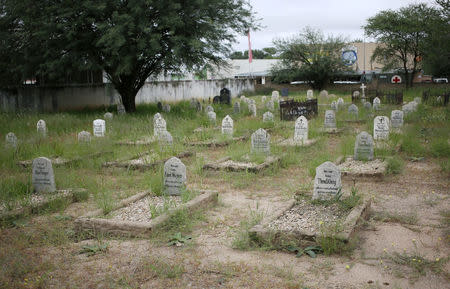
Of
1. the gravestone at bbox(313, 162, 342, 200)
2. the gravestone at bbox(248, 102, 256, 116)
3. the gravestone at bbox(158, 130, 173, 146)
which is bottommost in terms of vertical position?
the gravestone at bbox(313, 162, 342, 200)

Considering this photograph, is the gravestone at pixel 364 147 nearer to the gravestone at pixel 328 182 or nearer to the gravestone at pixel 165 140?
the gravestone at pixel 328 182

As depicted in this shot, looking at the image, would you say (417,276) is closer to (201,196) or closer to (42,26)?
(201,196)

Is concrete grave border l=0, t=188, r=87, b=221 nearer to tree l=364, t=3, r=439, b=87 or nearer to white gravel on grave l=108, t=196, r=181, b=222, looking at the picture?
white gravel on grave l=108, t=196, r=181, b=222

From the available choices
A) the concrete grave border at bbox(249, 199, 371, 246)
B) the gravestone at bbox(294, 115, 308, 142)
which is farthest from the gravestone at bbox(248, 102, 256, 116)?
the concrete grave border at bbox(249, 199, 371, 246)

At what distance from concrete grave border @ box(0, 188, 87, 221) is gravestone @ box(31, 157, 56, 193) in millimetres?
147

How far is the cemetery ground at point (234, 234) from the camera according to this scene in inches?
181

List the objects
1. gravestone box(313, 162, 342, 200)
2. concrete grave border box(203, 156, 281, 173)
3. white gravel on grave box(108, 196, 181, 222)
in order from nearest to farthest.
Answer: white gravel on grave box(108, 196, 181, 222) < gravestone box(313, 162, 342, 200) < concrete grave border box(203, 156, 281, 173)

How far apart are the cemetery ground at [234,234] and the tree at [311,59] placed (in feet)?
81.0

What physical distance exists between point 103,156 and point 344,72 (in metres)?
28.3

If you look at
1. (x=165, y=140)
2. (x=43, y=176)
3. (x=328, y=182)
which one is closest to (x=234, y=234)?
(x=328, y=182)

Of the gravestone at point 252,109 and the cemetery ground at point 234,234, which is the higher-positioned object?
the gravestone at point 252,109

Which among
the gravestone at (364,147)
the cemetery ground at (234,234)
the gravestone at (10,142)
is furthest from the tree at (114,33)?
the gravestone at (364,147)

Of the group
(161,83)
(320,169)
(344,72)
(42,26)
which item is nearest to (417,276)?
(320,169)

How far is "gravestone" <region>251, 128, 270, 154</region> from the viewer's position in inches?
420
